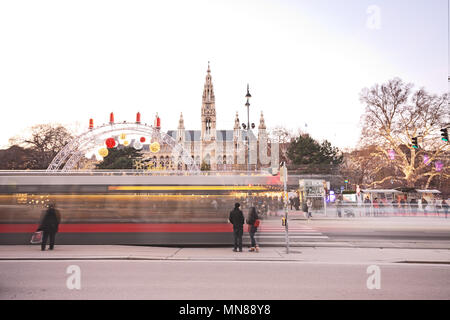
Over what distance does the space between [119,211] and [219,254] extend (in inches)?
172

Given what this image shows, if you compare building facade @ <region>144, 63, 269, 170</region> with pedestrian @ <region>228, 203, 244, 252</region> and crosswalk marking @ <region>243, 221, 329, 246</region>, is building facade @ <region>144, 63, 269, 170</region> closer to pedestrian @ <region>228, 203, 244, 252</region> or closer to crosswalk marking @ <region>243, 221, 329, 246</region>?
crosswalk marking @ <region>243, 221, 329, 246</region>

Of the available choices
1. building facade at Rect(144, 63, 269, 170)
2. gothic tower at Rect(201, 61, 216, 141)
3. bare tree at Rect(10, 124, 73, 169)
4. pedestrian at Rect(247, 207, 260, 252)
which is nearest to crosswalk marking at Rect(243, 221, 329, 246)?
pedestrian at Rect(247, 207, 260, 252)

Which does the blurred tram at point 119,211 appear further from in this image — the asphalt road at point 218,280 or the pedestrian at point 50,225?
the asphalt road at point 218,280

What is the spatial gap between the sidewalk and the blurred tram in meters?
0.46

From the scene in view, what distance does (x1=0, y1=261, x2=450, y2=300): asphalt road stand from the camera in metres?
6.07

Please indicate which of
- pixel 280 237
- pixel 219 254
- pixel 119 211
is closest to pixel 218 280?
pixel 219 254

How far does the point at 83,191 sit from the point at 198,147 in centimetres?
11444

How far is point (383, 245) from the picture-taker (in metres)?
13.1

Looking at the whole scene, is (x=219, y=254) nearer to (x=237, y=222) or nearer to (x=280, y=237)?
(x=237, y=222)

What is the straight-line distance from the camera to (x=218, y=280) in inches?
279

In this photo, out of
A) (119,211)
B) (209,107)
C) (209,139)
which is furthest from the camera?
(209,139)

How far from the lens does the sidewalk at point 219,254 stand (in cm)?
955
